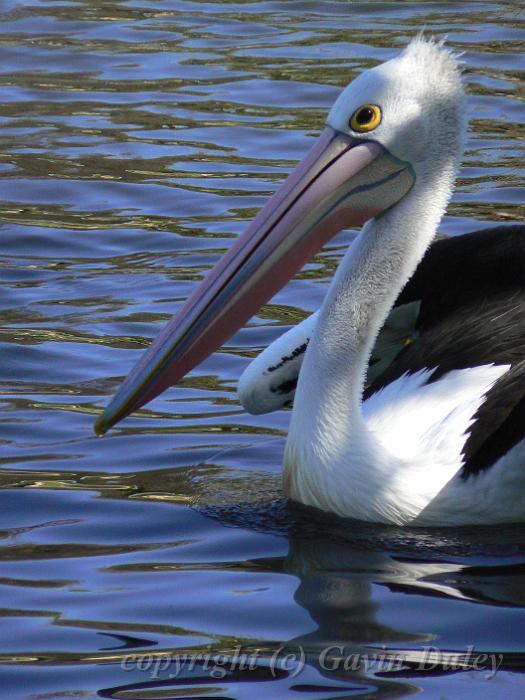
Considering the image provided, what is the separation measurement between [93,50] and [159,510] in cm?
685

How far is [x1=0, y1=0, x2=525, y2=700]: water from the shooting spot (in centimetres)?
397

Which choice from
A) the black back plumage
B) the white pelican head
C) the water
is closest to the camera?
the water

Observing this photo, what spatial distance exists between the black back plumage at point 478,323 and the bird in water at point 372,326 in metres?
0.01

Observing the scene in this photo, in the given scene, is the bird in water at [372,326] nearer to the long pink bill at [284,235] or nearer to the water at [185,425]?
the long pink bill at [284,235]

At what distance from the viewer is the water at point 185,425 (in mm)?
3969

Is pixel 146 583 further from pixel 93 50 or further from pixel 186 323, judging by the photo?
pixel 93 50

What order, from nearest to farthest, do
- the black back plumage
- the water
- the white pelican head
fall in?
the water < the black back plumage < the white pelican head

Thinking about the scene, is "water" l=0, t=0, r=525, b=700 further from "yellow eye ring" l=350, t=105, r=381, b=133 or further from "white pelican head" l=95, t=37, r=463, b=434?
"yellow eye ring" l=350, t=105, r=381, b=133

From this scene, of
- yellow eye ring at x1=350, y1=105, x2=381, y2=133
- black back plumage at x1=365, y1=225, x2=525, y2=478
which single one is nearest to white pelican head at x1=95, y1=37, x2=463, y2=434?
yellow eye ring at x1=350, y1=105, x2=381, y2=133

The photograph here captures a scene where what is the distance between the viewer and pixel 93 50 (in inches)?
446

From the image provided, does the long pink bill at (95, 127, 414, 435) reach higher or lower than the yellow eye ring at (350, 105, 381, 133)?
lower

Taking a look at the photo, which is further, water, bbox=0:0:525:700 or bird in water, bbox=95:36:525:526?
bird in water, bbox=95:36:525:526

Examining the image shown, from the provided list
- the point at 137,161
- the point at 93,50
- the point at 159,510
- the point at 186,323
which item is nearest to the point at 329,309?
the point at 186,323

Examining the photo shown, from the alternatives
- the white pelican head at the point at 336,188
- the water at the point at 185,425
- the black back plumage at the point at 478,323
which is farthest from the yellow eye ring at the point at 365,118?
the water at the point at 185,425
